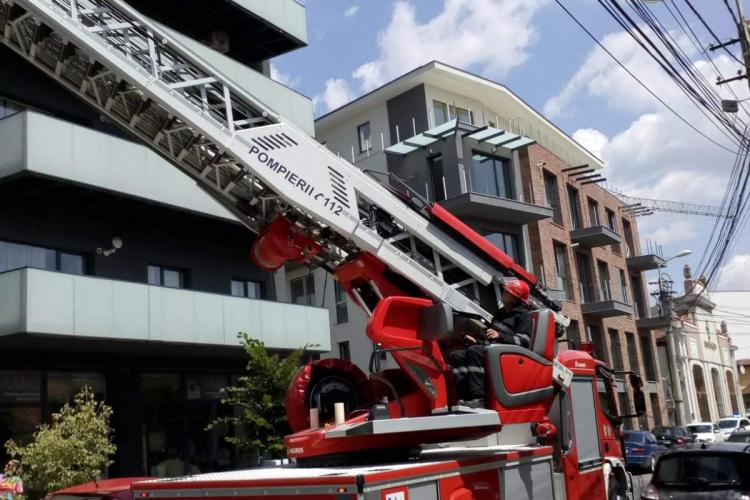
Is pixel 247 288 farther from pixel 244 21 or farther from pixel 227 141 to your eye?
pixel 227 141

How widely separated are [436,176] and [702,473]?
21965 mm

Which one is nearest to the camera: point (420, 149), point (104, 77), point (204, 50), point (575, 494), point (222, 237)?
point (104, 77)

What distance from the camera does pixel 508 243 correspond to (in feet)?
109

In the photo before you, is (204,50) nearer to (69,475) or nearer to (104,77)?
(69,475)

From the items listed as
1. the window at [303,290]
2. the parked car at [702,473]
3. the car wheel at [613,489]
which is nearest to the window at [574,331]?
the window at [303,290]

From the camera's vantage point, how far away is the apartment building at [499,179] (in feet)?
102

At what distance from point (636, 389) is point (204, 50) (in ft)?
46.3

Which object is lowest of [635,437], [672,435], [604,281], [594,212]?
[672,435]

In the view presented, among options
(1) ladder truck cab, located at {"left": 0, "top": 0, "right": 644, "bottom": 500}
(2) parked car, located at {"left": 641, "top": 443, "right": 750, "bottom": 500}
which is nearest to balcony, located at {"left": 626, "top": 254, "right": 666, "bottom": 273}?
(2) parked car, located at {"left": 641, "top": 443, "right": 750, "bottom": 500}

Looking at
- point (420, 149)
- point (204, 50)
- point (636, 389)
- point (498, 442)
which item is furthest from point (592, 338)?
point (498, 442)

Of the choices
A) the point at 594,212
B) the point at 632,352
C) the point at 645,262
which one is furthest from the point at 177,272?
the point at 645,262

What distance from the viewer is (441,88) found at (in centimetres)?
3453

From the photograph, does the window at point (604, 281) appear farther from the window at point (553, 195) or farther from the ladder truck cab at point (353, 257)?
the ladder truck cab at point (353, 257)

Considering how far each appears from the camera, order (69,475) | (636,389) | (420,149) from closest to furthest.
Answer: (636,389) < (69,475) < (420,149)
